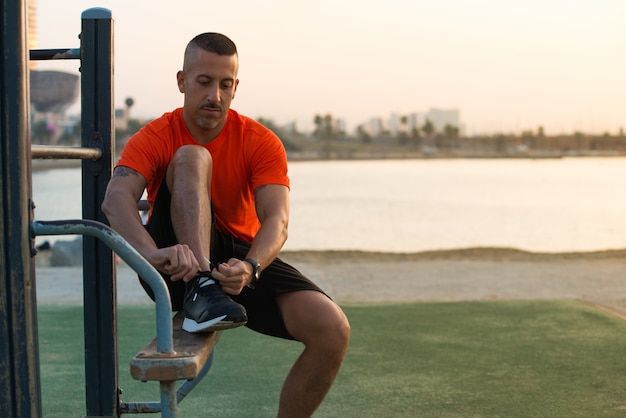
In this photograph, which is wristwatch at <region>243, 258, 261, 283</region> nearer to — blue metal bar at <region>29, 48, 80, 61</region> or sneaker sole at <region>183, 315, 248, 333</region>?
sneaker sole at <region>183, 315, 248, 333</region>

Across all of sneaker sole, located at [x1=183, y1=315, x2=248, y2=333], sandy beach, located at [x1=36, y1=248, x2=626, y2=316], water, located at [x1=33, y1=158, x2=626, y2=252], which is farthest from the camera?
water, located at [x1=33, y1=158, x2=626, y2=252]

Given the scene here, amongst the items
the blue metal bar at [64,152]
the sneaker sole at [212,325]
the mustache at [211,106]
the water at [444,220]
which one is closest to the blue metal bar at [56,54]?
the blue metal bar at [64,152]

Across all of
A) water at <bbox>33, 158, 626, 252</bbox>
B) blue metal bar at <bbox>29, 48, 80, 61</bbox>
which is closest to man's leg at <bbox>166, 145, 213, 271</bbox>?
blue metal bar at <bbox>29, 48, 80, 61</bbox>

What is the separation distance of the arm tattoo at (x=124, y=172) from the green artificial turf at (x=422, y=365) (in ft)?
3.83

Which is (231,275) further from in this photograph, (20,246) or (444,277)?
(444,277)

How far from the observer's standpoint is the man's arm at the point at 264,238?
2217mm

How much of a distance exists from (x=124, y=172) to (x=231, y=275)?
19.1 inches

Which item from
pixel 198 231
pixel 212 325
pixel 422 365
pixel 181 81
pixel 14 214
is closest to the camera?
pixel 14 214

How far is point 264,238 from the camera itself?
2.45 m

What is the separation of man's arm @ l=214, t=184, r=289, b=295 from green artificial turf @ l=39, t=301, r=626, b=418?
103 centimetres

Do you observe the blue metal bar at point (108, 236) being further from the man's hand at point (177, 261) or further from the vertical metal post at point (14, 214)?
the man's hand at point (177, 261)

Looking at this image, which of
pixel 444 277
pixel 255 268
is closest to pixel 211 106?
pixel 255 268

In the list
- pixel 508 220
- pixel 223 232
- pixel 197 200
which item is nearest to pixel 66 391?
pixel 223 232

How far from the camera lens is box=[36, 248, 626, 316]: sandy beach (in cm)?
622
